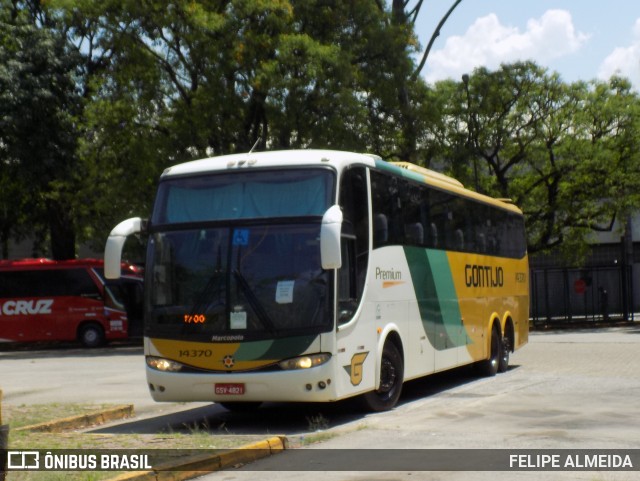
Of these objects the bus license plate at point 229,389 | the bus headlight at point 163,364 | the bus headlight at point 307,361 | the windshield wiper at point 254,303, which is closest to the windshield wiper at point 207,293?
the windshield wiper at point 254,303

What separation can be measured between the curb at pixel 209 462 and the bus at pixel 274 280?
1694mm

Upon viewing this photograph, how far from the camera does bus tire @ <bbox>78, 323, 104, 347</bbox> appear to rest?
124 feet

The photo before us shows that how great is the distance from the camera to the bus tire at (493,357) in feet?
64.5

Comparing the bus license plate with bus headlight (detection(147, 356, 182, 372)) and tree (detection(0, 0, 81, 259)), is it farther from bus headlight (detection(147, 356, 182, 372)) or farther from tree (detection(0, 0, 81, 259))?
tree (detection(0, 0, 81, 259))

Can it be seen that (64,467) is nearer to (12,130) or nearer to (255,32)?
(255,32)

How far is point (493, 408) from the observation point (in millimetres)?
13945

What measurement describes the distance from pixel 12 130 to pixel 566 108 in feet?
62.5

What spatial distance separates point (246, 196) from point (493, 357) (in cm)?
863

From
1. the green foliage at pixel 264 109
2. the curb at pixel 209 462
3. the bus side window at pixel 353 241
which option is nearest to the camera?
the curb at pixel 209 462

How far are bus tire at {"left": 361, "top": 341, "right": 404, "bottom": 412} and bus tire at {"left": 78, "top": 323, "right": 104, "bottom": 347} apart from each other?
2498 cm

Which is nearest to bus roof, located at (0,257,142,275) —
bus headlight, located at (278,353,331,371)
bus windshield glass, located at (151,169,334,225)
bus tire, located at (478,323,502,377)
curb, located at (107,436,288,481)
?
bus tire, located at (478,323,502,377)

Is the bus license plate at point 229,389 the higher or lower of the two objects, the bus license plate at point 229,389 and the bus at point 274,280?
the lower

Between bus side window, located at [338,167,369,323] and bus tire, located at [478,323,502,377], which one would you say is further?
bus tire, located at [478,323,502,377]

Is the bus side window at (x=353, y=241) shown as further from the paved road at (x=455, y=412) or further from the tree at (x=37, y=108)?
the tree at (x=37, y=108)
